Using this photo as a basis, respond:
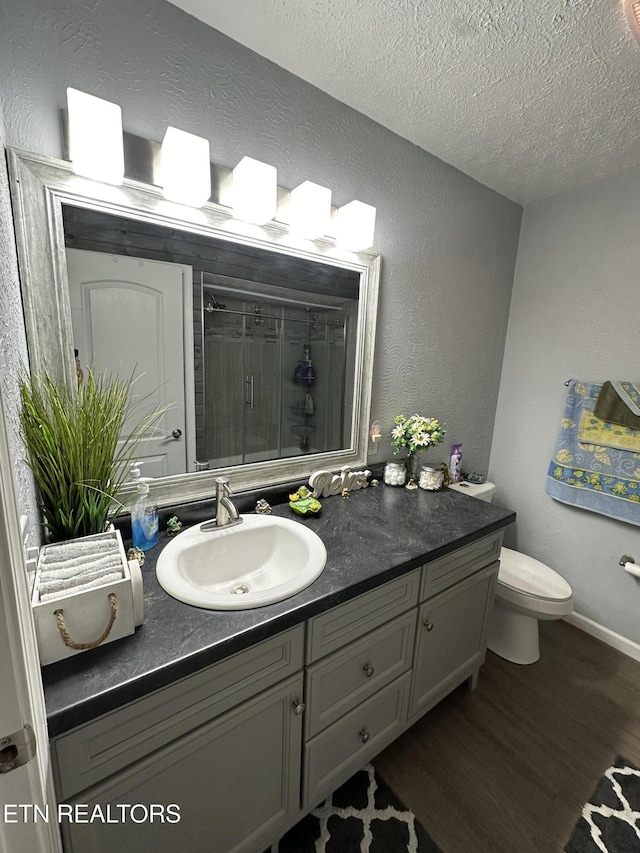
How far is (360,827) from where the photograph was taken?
110 cm

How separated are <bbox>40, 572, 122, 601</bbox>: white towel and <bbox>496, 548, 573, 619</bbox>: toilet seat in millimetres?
1569

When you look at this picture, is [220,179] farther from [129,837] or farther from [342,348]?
[129,837]

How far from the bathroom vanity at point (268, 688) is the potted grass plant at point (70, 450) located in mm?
230

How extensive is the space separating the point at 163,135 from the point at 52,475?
977mm

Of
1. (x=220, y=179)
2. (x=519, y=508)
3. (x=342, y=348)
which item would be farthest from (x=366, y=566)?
(x=519, y=508)

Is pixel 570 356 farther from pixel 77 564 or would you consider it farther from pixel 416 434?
pixel 77 564

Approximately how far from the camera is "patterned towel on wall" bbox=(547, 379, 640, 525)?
172 centimetres

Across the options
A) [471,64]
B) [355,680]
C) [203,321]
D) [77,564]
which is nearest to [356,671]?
[355,680]

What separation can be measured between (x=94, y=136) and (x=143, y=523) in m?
0.99

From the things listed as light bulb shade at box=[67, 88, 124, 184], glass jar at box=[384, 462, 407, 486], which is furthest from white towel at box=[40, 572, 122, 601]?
glass jar at box=[384, 462, 407, 486]

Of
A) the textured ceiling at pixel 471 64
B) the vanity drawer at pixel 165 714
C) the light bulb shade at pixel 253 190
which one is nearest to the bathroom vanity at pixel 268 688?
the vanity drawer at pixel 165 714

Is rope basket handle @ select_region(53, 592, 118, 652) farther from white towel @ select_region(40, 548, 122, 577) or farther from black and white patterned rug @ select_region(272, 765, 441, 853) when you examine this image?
black and white patterned rug @ select_region(272, 765, 441, 853)

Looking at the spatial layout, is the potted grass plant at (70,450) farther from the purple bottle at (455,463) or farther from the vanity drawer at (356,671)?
the purple bottle at (455,463)

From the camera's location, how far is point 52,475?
0.82m
